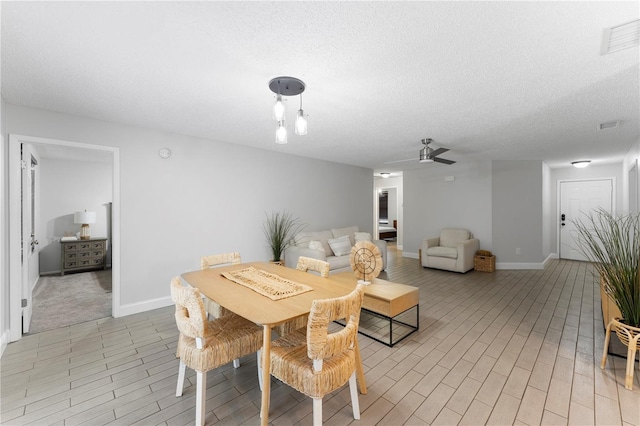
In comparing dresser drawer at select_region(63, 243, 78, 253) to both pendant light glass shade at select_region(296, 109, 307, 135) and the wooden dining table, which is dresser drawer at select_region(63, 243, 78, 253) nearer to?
the wooden dining table

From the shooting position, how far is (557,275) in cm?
541

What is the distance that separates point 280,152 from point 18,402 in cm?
423

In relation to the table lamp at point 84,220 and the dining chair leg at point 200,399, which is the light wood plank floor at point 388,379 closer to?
the dining chair leg at point 200,399

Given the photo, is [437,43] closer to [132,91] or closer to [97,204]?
[132,91]

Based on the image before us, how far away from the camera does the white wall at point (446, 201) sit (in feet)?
20.1

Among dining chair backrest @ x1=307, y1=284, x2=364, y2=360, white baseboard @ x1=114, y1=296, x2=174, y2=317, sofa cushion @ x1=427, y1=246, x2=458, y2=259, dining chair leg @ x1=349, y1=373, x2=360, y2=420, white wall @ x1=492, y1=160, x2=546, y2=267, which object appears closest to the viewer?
dining chair backrest @ x1=307, y1=284, x2=364, y2=360

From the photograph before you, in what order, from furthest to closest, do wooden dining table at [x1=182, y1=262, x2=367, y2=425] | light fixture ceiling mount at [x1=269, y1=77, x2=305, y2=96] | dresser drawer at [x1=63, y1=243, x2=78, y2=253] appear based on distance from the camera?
dresser drawer at [x1=63, y1=243, x2=78, y2=253], light fixture ceiling mount at [x1=269, y1=77, x2=305, y2=96], wooden dining table at [x1=182, y1=262, x2=367, y2=425]

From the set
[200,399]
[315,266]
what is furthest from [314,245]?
[200,399]

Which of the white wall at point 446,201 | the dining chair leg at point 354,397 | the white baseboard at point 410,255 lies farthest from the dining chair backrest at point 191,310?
the white baseboard at point 410,255

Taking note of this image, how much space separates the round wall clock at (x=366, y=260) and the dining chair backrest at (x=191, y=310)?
1863mm

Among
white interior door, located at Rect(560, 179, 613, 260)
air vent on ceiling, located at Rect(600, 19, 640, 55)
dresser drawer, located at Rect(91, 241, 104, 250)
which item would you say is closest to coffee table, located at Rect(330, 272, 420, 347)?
air vent on ceiling, located at Rect(600, 19, 640, 55)

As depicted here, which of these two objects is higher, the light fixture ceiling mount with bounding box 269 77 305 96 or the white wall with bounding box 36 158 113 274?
the light fixture ceiling mount with bounding box 269 77 305 96

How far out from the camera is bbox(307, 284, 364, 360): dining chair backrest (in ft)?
4.77

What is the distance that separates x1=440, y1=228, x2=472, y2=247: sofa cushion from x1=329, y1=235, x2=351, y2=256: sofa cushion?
2.59m
